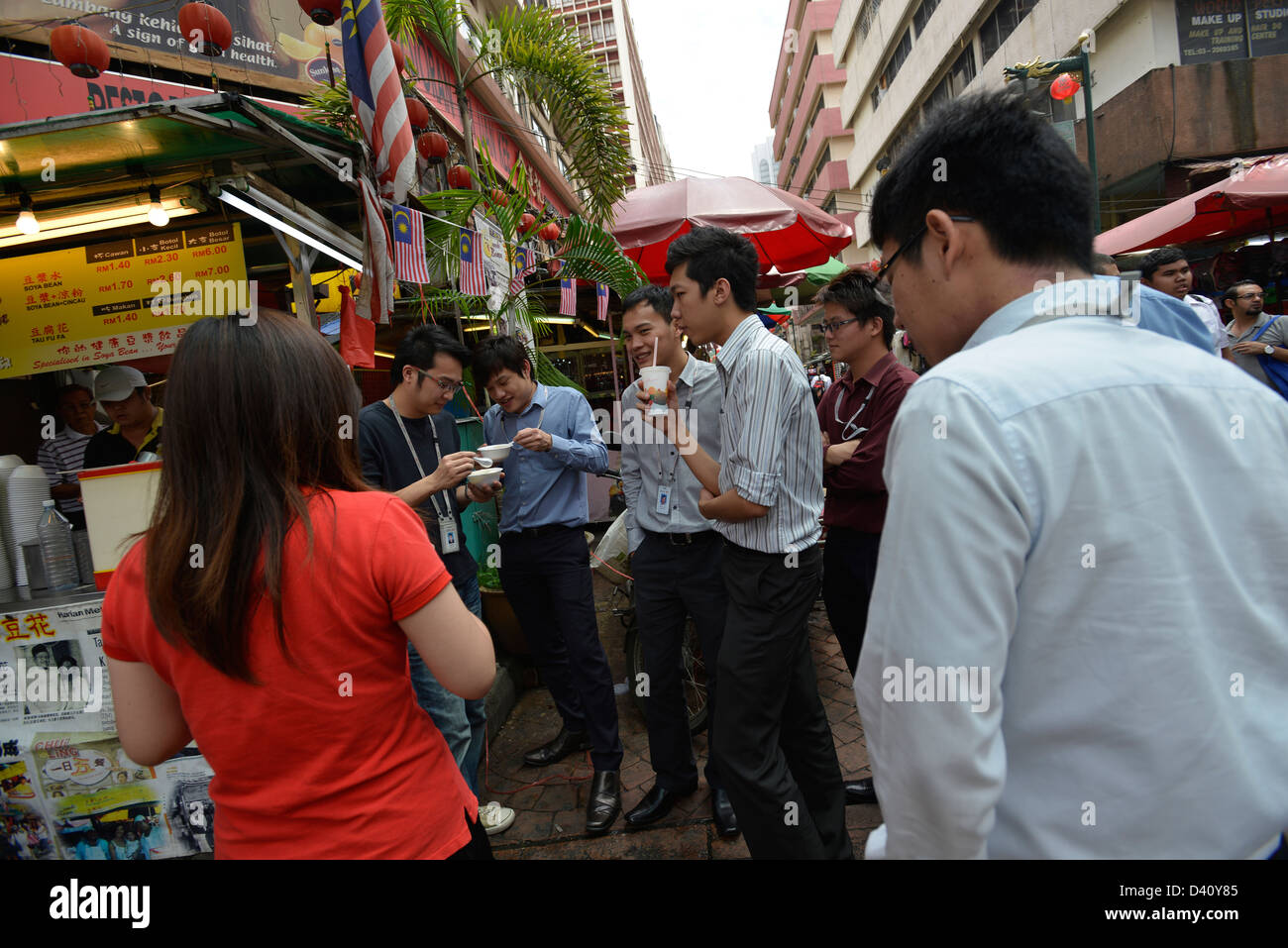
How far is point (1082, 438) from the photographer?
860mm

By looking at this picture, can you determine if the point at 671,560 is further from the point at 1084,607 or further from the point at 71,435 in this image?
the point at 71,435

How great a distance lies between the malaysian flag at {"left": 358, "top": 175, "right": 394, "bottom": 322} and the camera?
361cm

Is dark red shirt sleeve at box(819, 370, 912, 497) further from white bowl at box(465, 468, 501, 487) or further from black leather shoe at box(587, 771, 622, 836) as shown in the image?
black leather shoe at box(587, 771, 622, 836)

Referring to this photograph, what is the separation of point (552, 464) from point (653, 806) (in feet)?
5.86

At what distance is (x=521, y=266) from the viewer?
18.4ft

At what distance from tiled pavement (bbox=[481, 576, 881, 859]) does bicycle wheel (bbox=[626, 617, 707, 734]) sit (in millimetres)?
148

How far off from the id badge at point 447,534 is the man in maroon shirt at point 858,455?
180 centimetres

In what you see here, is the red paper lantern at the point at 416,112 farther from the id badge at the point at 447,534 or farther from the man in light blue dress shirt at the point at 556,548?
the id badge at the point at 447,534

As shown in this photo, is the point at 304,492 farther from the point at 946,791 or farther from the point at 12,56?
the point at 12,56

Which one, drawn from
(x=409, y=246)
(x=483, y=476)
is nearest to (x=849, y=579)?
(x=483, y=476)

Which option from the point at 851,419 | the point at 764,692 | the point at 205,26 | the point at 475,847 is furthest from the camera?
the point at 205,26

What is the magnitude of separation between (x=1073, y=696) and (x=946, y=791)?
220 mm

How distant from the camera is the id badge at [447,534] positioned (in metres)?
3.11
